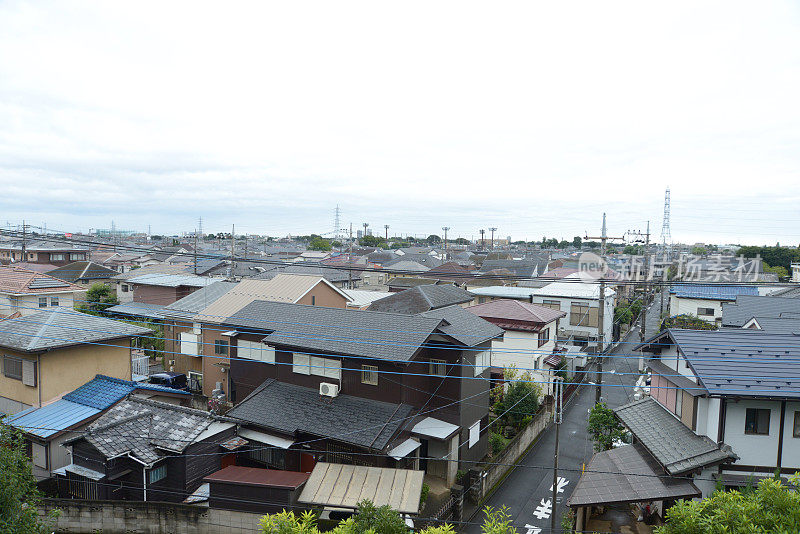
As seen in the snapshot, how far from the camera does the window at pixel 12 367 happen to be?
59.2 ft

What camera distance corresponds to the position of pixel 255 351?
2083cm

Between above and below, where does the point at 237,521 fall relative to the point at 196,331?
below

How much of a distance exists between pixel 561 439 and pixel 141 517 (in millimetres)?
18768

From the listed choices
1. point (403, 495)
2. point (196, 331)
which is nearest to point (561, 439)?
point (403, 495)

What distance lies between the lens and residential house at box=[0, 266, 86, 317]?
32844mm

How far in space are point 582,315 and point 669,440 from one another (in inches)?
929

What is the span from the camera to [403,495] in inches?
537

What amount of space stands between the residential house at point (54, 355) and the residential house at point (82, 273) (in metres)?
31.2

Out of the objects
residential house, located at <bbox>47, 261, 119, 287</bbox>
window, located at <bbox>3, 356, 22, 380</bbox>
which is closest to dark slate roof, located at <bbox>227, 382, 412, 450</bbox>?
window, located at <bbox>3, 356, 22, 380</bbox>

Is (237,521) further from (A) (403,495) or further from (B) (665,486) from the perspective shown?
(B) (665,486)

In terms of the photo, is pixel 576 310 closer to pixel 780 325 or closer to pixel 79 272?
pixel 780 325

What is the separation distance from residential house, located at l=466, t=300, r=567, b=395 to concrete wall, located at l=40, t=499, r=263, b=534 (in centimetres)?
1682

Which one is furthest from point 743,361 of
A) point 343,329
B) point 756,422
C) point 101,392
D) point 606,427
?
point 101,392

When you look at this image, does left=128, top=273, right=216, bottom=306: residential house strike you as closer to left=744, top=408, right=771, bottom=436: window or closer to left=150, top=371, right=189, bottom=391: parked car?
left=150, top=371, right=189, bottom=391: parked car
